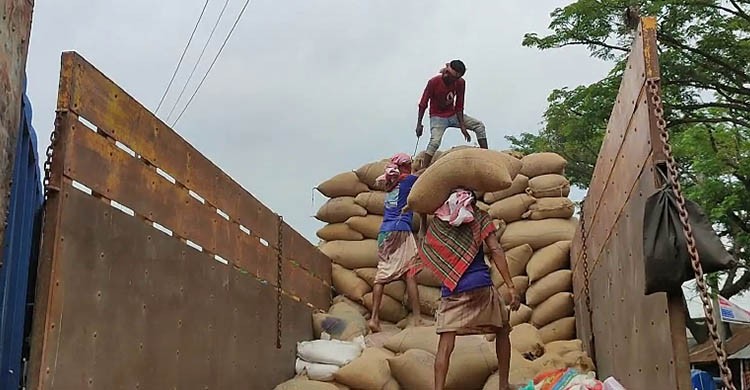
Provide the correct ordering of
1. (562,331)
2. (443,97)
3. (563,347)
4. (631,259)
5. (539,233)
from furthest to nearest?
(443,97)
(539,233)
(562,331)
(563,347)
(631,259)

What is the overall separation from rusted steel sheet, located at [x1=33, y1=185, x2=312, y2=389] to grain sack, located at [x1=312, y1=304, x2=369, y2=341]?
1.04 metres

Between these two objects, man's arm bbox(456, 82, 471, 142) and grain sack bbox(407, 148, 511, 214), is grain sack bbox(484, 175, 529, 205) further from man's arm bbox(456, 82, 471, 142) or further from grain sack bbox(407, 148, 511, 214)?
grain sack bbox(407, 148, 511, 214)

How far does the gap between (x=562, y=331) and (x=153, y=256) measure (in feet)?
9.82

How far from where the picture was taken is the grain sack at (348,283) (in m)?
5.79

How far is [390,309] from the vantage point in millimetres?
5629

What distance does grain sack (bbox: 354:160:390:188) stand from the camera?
6.26m

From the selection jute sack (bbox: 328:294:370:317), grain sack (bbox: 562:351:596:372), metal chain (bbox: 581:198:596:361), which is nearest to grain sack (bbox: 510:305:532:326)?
metal chain (bbox: 581:198:596:361)

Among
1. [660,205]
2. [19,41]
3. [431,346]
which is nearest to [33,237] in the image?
[19,41]

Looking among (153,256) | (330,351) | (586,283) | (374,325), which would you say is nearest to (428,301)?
(374,325)

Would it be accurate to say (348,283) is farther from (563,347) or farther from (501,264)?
(501,264)

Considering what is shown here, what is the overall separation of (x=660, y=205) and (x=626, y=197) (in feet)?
2.41

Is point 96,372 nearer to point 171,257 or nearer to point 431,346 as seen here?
point 171,257

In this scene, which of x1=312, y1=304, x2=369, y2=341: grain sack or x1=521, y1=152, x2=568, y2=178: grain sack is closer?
x1=312, y1=304, x2=369, y2=341: grain sack

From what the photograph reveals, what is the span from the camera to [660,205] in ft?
6.43
